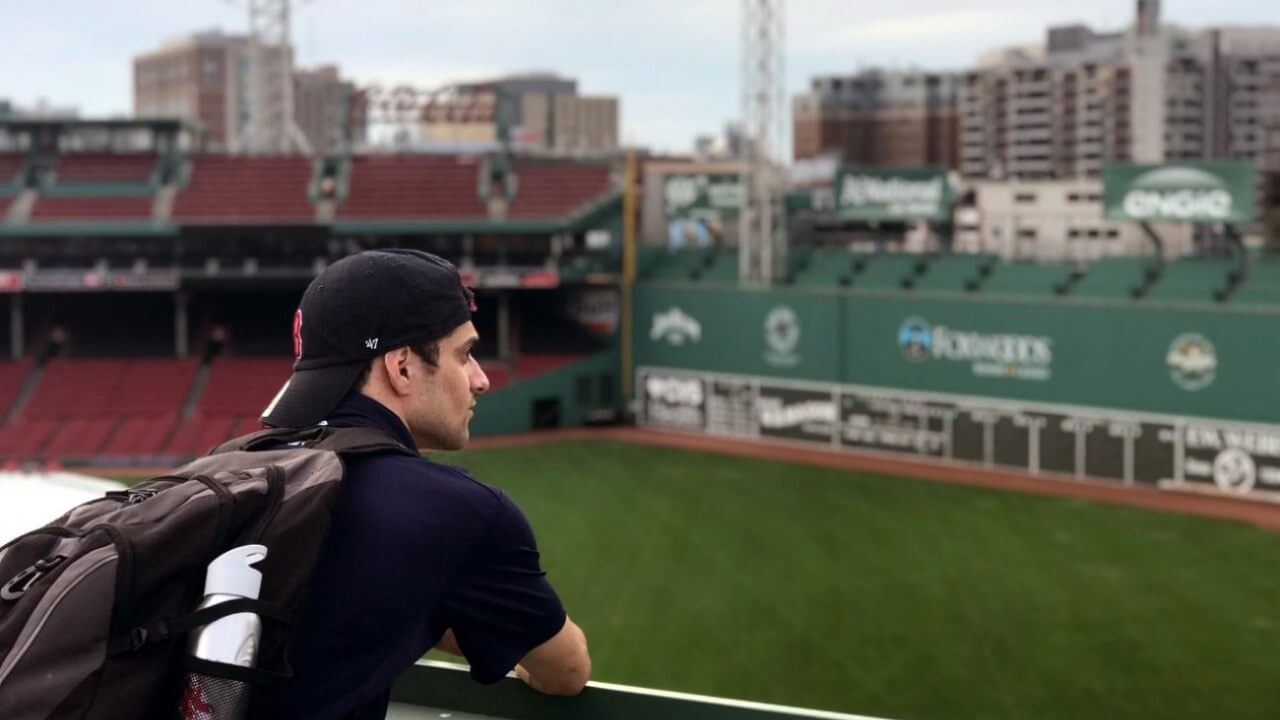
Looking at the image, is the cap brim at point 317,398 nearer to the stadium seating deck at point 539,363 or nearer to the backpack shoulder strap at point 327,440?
the backpack shoulder strap at point 327,440

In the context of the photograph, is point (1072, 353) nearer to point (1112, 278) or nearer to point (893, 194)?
point (1112, 278)

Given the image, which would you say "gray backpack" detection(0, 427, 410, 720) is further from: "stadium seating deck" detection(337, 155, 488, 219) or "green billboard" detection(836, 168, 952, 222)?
"stadium seating deck" detection(337, 155, 488, 219)

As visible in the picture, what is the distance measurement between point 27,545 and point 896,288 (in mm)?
27261

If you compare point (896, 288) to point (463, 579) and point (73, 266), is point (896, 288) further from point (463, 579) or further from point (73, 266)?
point (463, 579)

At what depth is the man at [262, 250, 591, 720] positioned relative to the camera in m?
2.06

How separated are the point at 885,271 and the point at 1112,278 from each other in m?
4.91

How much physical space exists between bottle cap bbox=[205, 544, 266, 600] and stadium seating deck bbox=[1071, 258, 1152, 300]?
79.7 feet

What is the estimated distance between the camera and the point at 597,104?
276 feet

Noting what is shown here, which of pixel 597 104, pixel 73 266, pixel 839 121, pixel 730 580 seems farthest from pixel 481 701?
pixel 839 121

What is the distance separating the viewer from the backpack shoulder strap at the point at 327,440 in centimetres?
211

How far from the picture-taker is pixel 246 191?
34688 mm

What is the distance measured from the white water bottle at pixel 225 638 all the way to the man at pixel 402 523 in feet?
0.44

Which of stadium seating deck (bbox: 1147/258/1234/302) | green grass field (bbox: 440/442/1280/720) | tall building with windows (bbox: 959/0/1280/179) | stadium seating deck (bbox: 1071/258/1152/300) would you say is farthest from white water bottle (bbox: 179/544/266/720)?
tall building with windows (bbox: 959/0/1280/179)

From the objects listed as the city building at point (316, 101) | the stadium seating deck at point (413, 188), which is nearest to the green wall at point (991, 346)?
the stadium seating deck at point (413, 188)
